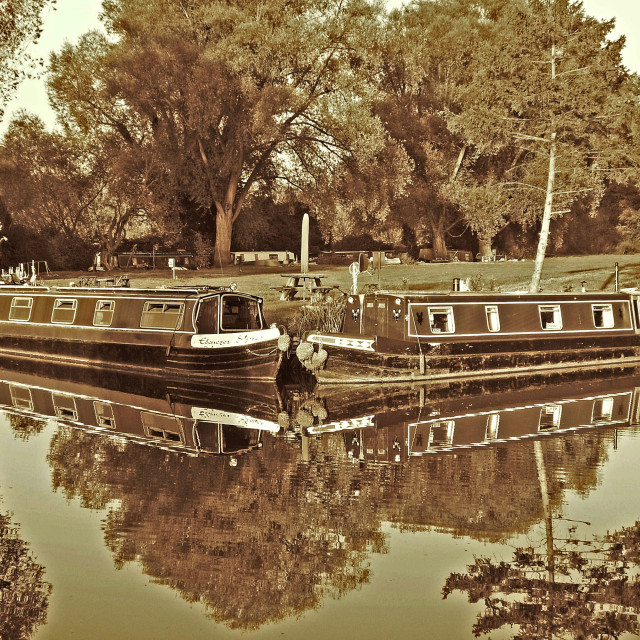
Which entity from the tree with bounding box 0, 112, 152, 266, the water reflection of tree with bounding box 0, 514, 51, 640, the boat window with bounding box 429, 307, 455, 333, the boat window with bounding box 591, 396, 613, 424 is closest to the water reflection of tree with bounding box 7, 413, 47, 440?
the water reflection of tree with bounding box 0, 514, 51, 640

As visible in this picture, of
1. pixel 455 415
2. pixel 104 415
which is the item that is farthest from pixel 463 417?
pixel 104 415

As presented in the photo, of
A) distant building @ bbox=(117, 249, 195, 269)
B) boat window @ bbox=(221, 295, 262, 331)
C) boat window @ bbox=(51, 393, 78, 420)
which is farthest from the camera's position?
distant building @ bbox=(117, 249, 195, 269)

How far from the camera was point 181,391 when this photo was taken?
813 inches

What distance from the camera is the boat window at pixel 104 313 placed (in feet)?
81.1

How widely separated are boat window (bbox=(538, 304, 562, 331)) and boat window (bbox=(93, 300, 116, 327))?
1241 cm

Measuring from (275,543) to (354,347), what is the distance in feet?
37.4

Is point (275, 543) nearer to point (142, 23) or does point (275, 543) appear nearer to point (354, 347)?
point (354, 347)

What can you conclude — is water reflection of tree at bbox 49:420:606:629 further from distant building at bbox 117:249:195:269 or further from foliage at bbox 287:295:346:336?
distant building at bbox 117:249:195:269

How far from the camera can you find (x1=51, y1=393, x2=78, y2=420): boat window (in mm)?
17734

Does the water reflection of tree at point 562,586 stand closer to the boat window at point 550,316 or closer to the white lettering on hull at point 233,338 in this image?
the white lettering on hull at point 233,338

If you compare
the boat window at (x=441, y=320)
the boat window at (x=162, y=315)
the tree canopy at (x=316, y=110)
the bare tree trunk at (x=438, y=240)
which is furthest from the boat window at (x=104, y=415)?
the bare tree trunk at (x=438, y=240)

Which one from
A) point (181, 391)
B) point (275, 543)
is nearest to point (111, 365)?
point (181, 391)

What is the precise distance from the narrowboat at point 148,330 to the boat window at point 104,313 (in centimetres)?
3

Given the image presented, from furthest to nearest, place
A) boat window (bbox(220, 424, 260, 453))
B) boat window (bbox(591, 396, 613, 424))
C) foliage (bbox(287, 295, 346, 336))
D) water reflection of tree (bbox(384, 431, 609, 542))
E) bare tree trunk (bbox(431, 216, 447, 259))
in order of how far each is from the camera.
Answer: bare tree trunk (bbox(431, 216, 447, 259)), foliage (bbox(287, 295, 346, 336)), boat window (bbox(591, 396, 613, 424)), boat window (bbox(220, 424, 260, 453)), water reflection of tree (bbox(384, 431, 609, 542))
